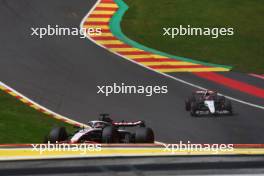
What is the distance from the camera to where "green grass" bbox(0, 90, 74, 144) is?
18.0 meters

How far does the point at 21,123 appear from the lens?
19.1m

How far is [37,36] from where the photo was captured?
28.8 metres

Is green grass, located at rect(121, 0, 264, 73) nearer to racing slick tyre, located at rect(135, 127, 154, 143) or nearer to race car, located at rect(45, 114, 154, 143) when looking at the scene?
race car, located at rect(45, 114, 154, 143)

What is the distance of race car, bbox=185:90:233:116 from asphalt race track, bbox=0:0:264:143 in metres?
0.28

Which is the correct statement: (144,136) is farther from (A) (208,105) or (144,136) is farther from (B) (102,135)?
(A) (208,105)

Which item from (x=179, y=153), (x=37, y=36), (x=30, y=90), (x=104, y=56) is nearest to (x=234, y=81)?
(x=104, y=56)

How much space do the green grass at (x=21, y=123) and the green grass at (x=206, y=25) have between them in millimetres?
7805

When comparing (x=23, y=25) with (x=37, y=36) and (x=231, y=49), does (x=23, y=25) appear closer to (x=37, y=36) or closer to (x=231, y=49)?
(x=37, y=36)

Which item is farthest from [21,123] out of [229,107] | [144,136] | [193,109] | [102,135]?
[229,107]

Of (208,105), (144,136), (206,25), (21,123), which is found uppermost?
(206,25)

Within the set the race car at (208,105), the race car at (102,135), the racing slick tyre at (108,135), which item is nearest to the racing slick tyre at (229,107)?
the race car at (208,105)

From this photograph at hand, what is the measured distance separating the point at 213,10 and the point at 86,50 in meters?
6.90

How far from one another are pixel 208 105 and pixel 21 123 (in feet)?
18.5

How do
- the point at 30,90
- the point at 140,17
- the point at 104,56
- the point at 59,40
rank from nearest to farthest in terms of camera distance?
the point at 30,90
the point at 104,56
the point at 59,40
the point at 140,17
